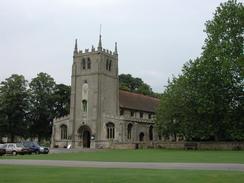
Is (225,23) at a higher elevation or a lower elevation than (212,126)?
higher

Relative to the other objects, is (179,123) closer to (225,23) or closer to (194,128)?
(194,128)

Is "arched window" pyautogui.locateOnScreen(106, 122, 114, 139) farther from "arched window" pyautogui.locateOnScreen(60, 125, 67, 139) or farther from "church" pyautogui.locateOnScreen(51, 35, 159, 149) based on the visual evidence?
"arched window" pyautogui.locateOnScreen(60, 125, 67, 139)

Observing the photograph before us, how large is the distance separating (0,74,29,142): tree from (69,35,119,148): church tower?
11202 mm

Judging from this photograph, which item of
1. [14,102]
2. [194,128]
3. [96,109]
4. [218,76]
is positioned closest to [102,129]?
[96,109]

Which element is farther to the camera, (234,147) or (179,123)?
(179,123)

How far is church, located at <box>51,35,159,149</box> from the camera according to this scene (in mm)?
80125

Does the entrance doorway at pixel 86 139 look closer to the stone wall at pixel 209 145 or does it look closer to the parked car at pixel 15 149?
the stone wall at pixel 209 145

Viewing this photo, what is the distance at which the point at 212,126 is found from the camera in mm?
58062

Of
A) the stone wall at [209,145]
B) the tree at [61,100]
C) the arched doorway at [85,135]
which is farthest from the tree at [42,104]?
the stone wall at [209,145]

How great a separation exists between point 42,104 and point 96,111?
16420mm

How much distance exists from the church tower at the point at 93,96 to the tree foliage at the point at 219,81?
23400 mm

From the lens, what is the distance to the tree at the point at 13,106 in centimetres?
8581

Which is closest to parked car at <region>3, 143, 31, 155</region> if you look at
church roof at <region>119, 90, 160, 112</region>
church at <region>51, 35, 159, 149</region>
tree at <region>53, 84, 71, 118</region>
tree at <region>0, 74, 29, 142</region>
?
church at <region>51, 35, 159, 149</region>

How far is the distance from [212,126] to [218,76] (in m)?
7.18
